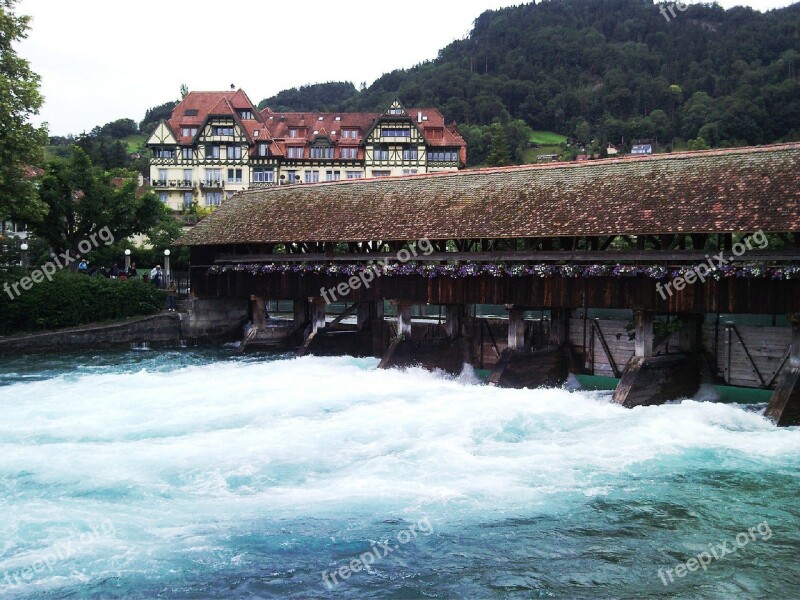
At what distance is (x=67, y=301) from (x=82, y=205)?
4.94 m

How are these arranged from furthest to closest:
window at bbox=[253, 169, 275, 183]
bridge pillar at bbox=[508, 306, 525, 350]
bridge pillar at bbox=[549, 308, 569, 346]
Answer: window at bbox=[253, 169, 275, 183] → bridge pillar at bbox=[549, 308, 569, 346] → bridge pillar at bbox=[508, 306, 525, 350]

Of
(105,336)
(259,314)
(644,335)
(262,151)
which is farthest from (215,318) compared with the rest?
(262,151)

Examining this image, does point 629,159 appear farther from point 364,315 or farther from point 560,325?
point 364,315

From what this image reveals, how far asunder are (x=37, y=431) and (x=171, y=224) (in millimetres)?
23318

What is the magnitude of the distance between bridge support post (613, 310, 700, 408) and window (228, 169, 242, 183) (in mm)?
40581

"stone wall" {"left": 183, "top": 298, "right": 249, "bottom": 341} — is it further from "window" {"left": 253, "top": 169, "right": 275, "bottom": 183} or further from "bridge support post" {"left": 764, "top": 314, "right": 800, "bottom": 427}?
"window" {"left": 253, "top": 169, "right": 275, "bottom": 183}

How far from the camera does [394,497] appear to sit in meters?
11.7

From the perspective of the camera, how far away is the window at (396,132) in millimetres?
55469

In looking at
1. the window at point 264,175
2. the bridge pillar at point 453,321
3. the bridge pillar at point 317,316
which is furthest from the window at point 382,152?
the bridge pillar at point 453,321

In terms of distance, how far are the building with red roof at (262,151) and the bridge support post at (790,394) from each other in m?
40.3

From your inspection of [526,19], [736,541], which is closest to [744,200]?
[736,541]

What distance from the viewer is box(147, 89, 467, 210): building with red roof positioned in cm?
5431

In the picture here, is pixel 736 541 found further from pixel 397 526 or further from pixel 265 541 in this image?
pixel 265 541

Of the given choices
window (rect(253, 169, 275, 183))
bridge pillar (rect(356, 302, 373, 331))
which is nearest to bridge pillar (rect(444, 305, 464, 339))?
bridge pillar (rect(356, 302, 373, 331))
